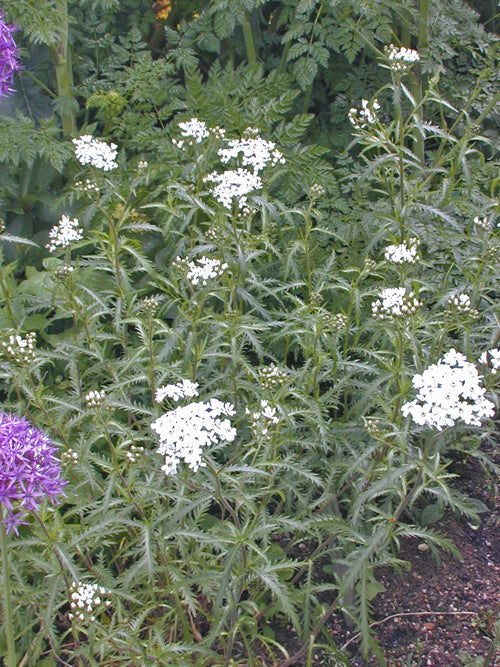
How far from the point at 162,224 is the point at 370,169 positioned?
3.94ft

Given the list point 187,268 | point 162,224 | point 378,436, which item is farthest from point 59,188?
point 378,436

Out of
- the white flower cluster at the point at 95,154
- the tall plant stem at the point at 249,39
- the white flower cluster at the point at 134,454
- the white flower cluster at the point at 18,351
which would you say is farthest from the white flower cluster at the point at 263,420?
the tall plant stem at the point at 249,39

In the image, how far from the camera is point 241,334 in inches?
111

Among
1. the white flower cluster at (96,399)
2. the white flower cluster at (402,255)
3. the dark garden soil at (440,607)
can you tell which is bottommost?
the dark garden soil at (440,607)

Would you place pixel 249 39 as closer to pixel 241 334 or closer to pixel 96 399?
pixel 241 334

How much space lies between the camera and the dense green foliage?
2.25 meters

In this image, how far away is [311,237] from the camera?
11.7 feet

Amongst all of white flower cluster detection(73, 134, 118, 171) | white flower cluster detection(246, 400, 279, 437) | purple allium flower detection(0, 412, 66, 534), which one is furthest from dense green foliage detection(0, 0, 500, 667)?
purple allium flower detection(0, 412, 66, 534)

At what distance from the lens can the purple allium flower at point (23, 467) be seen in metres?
1.65

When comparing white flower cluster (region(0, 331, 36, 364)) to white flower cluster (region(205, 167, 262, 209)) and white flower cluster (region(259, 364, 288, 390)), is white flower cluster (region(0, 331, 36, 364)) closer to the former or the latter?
white flower cluster (region(259, 364, 288, 390))

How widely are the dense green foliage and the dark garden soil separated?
9 centimetres

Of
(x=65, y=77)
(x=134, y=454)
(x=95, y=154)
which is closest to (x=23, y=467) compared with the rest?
(x=134, y=454)

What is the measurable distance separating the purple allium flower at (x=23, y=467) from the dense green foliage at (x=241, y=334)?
1.04ft

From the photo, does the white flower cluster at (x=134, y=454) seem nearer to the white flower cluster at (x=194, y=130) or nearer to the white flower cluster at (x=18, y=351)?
the white flower cluster at (x=18, y=351)
